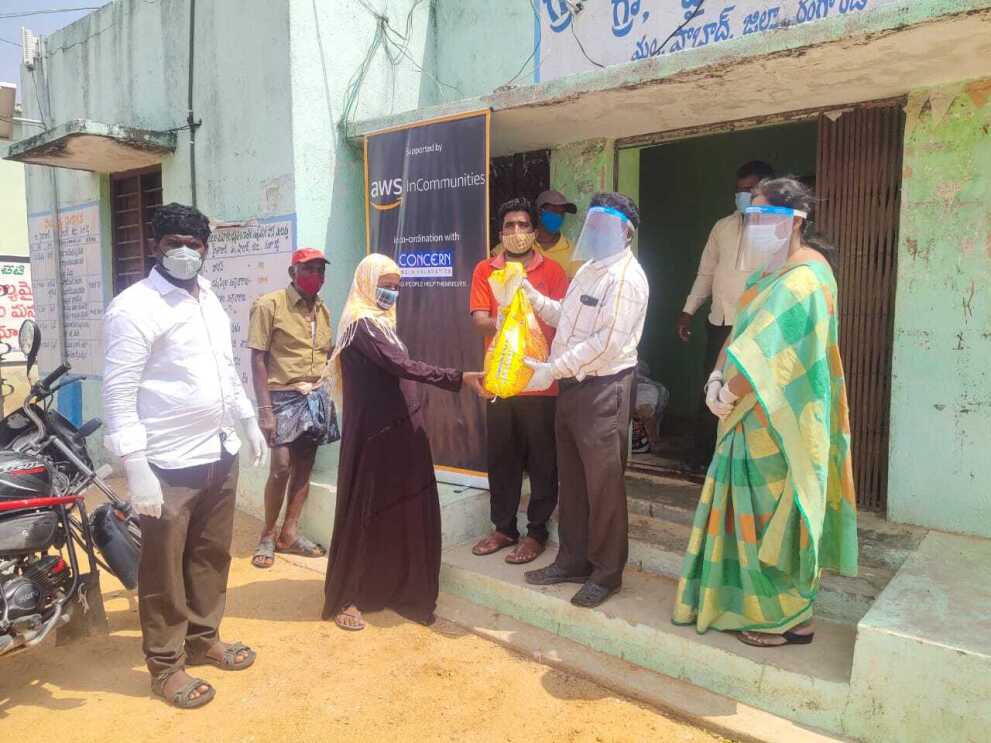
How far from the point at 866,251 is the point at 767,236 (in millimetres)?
1598

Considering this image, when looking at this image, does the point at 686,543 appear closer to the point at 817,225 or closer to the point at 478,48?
the point at 817,225

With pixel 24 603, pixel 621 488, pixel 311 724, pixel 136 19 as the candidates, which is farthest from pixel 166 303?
pixel 136 19

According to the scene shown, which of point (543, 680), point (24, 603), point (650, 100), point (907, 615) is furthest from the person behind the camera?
point (650, 100)

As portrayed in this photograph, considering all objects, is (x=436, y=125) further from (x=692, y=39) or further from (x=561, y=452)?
(x=561, y=452)

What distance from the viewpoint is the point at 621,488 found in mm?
3408

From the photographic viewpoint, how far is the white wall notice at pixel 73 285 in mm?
7523

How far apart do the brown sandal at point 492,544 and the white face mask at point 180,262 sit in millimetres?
2221

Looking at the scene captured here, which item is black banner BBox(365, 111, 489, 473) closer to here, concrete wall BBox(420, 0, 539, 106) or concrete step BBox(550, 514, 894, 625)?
concrete step BBox(550, 514, 894, 625)

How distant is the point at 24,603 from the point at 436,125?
350 cm

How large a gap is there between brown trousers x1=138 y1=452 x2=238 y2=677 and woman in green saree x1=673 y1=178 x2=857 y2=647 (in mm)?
2094

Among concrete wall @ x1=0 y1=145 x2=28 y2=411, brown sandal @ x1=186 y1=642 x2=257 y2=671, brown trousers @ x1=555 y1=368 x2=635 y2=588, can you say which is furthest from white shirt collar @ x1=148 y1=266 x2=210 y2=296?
concrete wall @ x1=0 y1=145 x2=28 y2=411

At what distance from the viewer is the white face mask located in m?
2.99

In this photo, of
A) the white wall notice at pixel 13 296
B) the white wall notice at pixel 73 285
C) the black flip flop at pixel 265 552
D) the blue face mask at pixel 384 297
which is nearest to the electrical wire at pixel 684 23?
the blue face mask at pixel 384 297

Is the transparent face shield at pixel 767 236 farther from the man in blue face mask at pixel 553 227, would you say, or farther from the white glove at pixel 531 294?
the man in blue face mask at pixel 553 227
